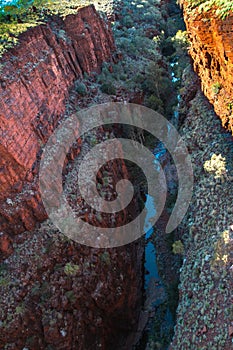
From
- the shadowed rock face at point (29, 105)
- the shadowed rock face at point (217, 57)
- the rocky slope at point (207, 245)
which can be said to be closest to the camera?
the rocky slope at point (207, 245)

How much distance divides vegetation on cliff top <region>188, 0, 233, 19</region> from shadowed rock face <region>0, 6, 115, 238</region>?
928cm

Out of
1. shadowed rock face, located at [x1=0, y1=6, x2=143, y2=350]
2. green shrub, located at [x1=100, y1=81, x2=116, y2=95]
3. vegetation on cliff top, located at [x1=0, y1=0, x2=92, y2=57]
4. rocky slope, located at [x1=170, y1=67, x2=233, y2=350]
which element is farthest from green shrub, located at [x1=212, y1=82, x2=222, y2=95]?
green shrub, located at [x1=100, y1=81, x2=116, y2=95]

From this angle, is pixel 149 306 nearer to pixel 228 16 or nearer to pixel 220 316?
pixel 220 316

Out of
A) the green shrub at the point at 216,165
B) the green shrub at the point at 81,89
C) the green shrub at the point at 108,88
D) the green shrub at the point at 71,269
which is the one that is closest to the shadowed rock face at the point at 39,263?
the green shrub at the point at 71,269

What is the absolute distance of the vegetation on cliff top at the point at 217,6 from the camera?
13028 millimetres

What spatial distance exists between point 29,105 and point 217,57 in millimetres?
9761

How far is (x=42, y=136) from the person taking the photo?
1780 cm

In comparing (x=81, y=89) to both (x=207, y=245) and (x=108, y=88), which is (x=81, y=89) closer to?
(x=108, y=88)

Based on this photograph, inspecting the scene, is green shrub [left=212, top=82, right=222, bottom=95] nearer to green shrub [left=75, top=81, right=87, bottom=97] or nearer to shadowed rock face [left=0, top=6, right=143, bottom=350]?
shadowed rock face [left=0, top=6, right=143, bottom=350]

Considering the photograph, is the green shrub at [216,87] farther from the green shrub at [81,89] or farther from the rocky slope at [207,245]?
the green shrub at [81,89]

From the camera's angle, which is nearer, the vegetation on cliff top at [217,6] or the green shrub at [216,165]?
the vegetation on cliff top at [217,6]

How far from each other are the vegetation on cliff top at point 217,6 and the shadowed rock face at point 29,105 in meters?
9.28

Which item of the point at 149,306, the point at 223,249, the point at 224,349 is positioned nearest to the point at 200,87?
the point at 223,249

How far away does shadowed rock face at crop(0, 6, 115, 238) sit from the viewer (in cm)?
1508
